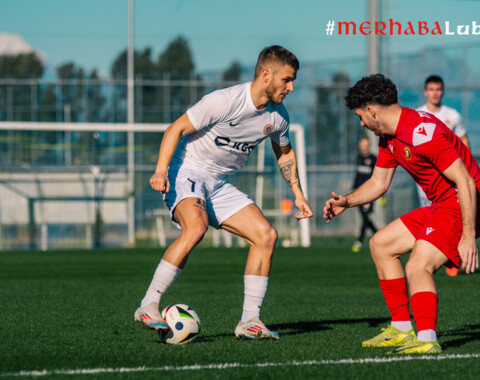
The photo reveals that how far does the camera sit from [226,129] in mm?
6035

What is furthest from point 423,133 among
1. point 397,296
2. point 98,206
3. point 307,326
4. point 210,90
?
point 210,90

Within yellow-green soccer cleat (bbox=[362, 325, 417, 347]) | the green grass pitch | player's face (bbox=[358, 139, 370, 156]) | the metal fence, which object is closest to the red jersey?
yellow-green soccer cleat (bbox=[362, 325, 417, 347])

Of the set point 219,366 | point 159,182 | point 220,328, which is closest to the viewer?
point 219,366

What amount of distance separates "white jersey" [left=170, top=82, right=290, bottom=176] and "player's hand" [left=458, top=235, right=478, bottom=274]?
1856mm

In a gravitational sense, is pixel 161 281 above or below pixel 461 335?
above

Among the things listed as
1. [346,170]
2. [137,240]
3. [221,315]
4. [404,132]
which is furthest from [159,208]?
[404,132]

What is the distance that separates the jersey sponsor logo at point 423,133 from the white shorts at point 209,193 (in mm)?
1541

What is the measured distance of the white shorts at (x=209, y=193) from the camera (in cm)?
602

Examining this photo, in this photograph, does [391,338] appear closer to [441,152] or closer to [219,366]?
[441,152]

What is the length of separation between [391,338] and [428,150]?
4.33 feet

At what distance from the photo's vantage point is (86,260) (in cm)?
1577

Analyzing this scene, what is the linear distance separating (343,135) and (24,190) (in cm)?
1182

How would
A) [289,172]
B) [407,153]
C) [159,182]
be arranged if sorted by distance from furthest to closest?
[289,172] → [159,182] → [407,153]

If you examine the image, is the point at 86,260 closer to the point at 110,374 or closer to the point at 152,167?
the point at 152,167
